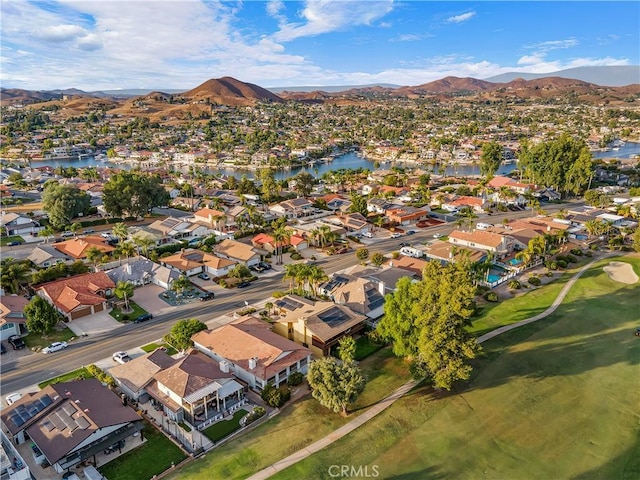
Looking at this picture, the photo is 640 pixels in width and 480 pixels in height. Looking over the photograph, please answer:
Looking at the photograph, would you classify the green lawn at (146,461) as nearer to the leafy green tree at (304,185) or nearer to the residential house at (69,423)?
the residential house at (69,423)

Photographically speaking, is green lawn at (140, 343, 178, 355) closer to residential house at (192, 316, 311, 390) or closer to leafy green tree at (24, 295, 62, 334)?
residential house at (192, 316, 311, 390)

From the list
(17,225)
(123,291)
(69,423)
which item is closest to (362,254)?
(123,291)

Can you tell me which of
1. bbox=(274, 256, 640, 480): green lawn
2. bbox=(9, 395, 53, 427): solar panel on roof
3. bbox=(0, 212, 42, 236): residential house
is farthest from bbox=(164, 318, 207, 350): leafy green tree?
bbox=(0, 212, 42, 236): residential house

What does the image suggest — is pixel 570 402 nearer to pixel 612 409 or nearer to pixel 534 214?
pixel 612 409

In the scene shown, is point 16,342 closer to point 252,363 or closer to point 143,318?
point 143,318

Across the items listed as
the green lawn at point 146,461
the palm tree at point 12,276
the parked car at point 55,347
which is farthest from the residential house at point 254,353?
the palm tree at point 12,276

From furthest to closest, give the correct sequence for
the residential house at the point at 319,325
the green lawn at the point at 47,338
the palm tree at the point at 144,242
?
the palm tree at the point at 144,242
the green lawn at the point at 47,338
the residential house at the point at 319,325

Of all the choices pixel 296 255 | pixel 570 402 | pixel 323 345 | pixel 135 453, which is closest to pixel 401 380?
pixel 323 345
